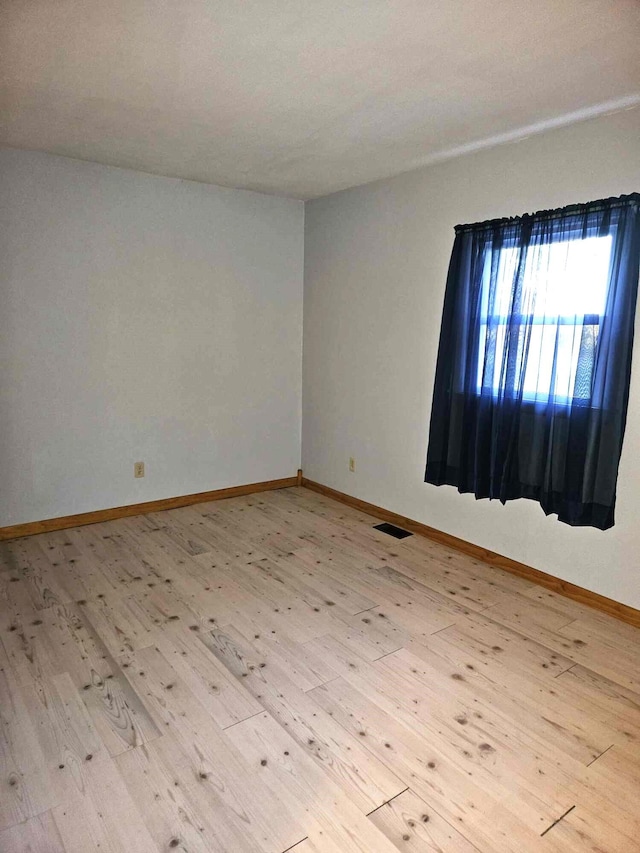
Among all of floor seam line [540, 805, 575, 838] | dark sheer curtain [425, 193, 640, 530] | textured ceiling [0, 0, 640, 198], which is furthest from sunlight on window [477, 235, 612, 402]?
floor seam line [540, 805, 575, 838]

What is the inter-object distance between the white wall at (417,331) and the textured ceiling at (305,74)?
8.5 inches

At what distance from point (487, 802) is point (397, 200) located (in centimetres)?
330

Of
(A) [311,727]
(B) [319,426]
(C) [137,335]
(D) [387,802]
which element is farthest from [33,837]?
(B) [319,426]

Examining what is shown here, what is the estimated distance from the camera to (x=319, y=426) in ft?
15.1

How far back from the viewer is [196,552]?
134 inches

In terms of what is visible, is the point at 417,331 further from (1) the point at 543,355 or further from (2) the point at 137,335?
(2) the point at 137,335

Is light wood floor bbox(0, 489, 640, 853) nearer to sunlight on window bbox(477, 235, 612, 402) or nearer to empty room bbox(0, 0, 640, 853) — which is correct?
empty room bbox(0, 0, 640, 853)

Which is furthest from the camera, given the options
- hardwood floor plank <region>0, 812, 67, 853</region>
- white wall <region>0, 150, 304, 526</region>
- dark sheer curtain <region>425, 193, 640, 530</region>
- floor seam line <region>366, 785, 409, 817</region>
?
white wall <region>0, 150, 304, 526</region>

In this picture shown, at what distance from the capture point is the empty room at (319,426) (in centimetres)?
175

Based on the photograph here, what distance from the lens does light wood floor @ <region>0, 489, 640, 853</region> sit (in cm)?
157

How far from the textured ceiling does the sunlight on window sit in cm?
64

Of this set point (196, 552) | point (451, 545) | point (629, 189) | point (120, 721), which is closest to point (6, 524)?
point (196, 552)

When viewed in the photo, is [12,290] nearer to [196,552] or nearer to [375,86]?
[196,552]

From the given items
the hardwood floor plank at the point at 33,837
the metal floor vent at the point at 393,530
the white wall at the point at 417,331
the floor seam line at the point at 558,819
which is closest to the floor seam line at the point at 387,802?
the floor seam line at the point at 558,819
